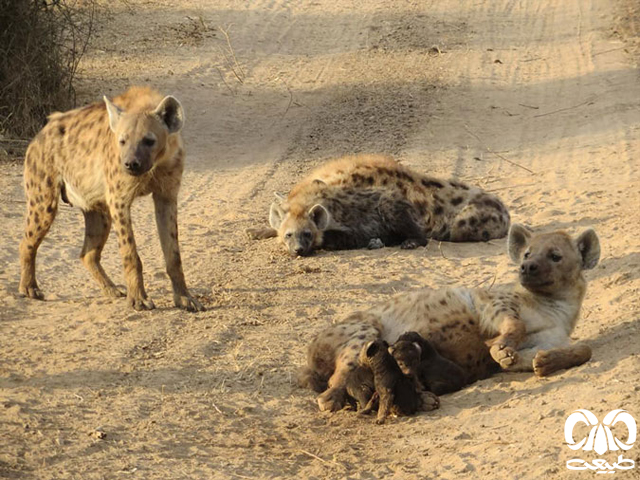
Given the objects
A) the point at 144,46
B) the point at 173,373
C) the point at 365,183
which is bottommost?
the point at 173,373

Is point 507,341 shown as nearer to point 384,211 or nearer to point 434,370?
point 434,370

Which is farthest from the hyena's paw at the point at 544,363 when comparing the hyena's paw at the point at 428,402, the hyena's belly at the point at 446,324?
the hyena's paw at the point at 428,402

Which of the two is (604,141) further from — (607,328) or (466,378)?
(466,378)

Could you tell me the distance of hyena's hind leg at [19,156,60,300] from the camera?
6.52 m

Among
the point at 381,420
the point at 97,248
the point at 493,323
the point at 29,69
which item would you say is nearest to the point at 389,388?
the point at 381,420

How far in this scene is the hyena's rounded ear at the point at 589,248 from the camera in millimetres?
5145

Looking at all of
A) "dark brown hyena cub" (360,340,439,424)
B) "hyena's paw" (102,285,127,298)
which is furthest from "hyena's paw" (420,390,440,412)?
"hyena's paw" (102,285,127,298)

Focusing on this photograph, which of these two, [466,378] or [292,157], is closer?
[466,378]

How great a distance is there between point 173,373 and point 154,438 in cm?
85

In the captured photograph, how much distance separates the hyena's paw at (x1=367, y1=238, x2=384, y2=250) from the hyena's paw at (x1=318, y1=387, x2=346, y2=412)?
3.12m

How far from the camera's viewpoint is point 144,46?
12750 mm

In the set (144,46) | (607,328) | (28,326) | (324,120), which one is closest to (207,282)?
(28,326)

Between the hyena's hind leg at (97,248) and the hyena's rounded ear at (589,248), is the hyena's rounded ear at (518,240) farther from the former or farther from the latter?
the hyena's hind leg at (97,248)

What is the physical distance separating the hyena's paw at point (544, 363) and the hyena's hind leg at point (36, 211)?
3.29 metres
